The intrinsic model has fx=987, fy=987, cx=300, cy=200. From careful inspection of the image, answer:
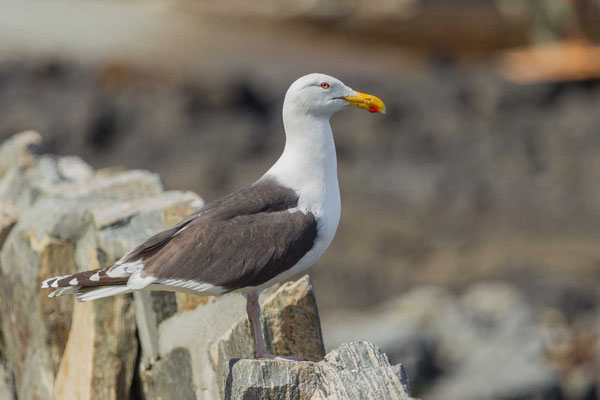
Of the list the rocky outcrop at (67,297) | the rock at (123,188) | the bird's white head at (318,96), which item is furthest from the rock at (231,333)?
the rock at (123,188)

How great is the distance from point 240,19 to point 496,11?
8673mm

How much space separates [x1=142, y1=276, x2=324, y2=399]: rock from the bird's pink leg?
1.1 inches

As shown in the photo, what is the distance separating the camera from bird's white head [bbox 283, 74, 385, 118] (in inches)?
174

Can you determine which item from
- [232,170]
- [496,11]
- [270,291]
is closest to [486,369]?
[270,291]

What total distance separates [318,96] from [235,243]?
0.85m

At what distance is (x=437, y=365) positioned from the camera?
9.89 m

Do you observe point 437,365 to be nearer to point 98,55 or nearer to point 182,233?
point 182,233

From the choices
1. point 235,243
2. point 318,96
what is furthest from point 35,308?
point 318,96

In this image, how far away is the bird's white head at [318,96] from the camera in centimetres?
442

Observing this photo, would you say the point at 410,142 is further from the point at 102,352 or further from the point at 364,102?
the point at 102,352

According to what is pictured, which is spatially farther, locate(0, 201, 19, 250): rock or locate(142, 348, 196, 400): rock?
locate(0, 201, 19, 250): rock

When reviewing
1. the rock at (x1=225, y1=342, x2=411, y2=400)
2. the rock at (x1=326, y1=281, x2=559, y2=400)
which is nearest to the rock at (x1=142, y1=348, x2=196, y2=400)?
the rock at (x1=225, y1=342, x2=411, y2=400)

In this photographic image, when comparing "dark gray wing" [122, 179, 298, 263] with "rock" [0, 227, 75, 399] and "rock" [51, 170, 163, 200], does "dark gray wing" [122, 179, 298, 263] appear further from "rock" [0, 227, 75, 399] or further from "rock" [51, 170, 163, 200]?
"rock" [51, 170, 163, 200]

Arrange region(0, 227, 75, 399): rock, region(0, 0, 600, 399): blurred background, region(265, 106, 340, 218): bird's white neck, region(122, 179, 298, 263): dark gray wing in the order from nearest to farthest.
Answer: region(122, 179, 298, 263): dark gray wing → region(265, 106, 340, 218): bird's white neck → region(0, 227, 75, 399): rock → region(0, 0, 600, 399): blurred background
